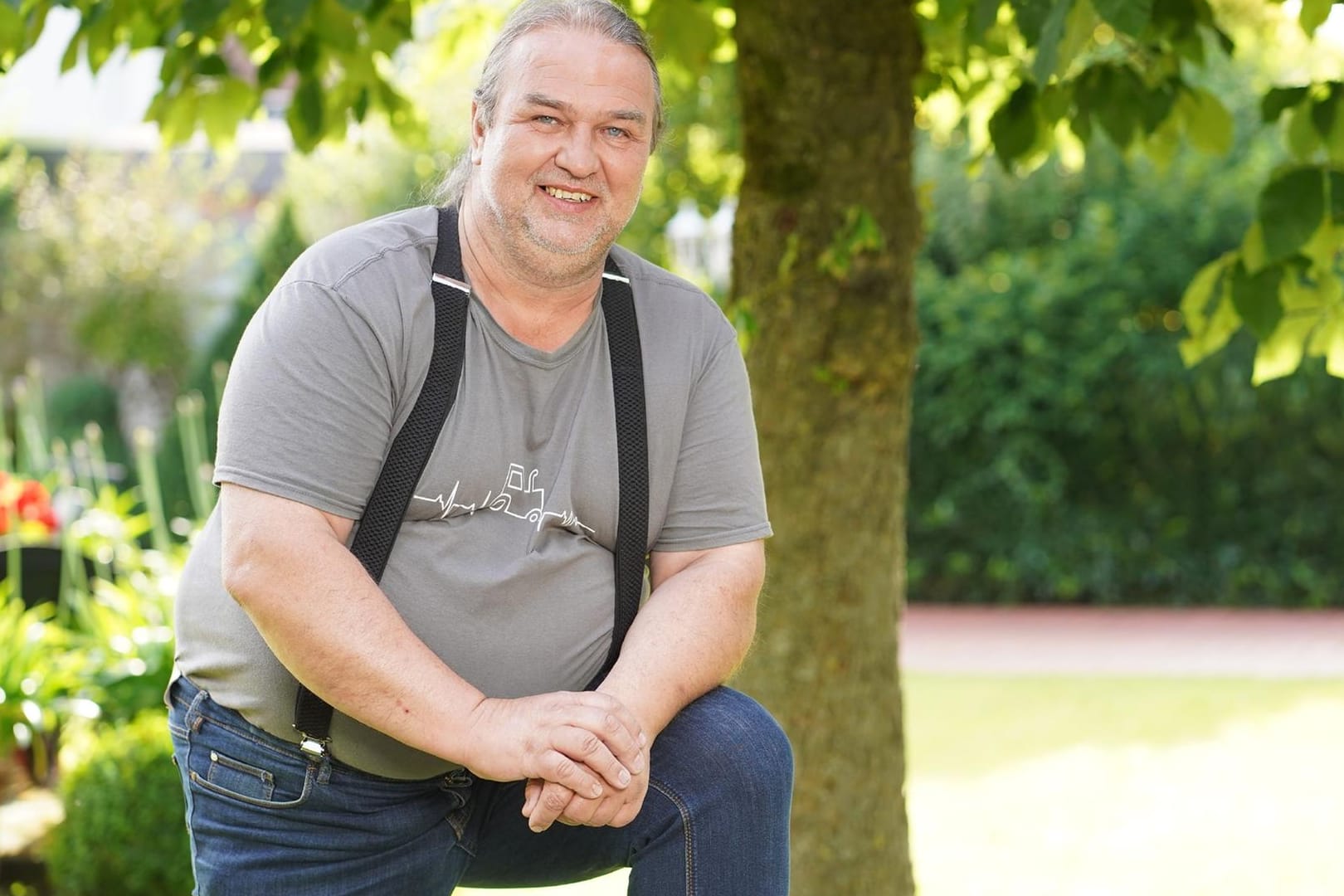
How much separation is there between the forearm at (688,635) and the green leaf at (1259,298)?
1.09 m

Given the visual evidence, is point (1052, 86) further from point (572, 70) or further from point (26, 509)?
point (26, 509)

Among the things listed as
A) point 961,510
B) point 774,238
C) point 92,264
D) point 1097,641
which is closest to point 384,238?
point 774,238

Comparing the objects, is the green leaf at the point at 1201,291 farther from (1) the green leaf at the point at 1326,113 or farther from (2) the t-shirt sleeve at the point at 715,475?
(2) the t-shirt sleeve at the point at 715,475

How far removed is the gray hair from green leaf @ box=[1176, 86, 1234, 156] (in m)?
1.42

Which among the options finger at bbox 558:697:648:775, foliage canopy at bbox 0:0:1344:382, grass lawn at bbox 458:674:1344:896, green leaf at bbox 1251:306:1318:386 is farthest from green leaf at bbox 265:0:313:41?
grass lawn at bbox 458:674:1344:896

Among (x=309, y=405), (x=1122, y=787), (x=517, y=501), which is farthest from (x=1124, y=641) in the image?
(x=309, y=405)

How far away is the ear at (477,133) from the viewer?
7.39 feet

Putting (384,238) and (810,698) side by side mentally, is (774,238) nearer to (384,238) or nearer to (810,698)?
(810,698)

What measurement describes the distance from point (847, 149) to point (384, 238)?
1.40 meters

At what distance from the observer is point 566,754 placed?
1.98 m

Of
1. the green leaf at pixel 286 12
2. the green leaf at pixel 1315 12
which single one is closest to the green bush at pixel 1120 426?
the green leaf at pixel 1315 12

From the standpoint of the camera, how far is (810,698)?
3412mm

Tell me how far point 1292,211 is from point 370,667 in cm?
171

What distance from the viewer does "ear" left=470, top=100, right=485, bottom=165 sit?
225 cm
